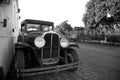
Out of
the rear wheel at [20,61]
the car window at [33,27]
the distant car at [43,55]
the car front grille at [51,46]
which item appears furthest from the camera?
the car window at [33,27]

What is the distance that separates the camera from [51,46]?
3.18 meters

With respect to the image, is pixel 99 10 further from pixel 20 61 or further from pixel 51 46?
pixel 20 61

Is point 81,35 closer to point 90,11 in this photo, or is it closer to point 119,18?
point 90,11

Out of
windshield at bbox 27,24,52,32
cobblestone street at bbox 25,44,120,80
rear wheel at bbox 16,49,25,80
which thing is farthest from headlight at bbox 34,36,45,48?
windshield at bbox 27,24,52,32

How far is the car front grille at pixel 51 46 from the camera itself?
3.09m

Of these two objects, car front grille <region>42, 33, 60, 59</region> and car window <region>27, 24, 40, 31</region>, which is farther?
car window <region>27, 24, 40, 31</region>

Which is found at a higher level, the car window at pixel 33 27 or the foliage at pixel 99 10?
the foliage at pixel 99 10

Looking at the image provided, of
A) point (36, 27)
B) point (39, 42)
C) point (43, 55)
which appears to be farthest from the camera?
point (36, 27)

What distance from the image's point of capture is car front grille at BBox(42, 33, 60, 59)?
3.09 meters

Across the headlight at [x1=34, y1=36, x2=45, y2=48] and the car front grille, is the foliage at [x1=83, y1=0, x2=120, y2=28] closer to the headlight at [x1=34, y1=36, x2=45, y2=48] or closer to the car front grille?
the car front grille

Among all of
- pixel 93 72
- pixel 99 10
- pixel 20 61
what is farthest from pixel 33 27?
pixel 99 10

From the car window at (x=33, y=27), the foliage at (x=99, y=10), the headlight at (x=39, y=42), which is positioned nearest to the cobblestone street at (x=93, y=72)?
the headlight at (x=39, y=42)

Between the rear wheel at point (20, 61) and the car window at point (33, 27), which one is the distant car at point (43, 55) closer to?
the rear wheel at point (20, 61)

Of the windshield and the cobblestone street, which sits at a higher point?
the windshield
